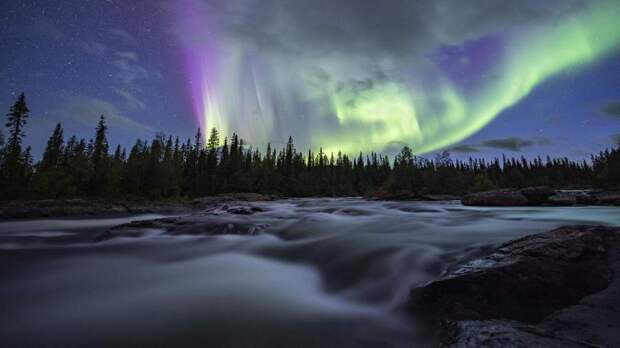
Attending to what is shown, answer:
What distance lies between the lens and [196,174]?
235 ft

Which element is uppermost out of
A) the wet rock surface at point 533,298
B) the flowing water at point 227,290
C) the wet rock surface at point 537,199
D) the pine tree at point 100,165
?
the pine tree at point 100,165

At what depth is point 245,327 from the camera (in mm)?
3119

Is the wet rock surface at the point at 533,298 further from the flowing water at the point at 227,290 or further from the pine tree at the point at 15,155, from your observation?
the pine tree at the point at 15,155

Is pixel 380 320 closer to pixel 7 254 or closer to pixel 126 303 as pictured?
pixel 126 303

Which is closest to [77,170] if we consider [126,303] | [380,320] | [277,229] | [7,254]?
[7,254]

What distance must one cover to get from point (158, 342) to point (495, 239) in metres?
6.51

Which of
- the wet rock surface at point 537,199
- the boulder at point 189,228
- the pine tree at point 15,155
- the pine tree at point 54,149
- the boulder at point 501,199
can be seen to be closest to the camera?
the boulder at point 189,228

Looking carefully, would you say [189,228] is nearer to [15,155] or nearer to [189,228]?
[189,228]

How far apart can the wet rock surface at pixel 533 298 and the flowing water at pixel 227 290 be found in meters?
0.47

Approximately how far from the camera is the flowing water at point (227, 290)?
117 inches

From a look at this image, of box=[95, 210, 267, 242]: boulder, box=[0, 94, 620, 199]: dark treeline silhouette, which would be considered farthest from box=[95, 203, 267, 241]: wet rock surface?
box=[0, 94, 620, 199]: dark treeline silhouette

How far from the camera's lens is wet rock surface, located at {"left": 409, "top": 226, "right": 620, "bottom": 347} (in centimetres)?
239

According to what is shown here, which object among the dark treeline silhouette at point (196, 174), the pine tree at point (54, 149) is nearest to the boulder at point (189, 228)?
the dark treeline silhouette at point (196, 174)

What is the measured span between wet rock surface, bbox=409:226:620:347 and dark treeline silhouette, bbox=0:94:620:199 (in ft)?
135
